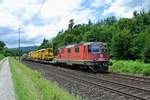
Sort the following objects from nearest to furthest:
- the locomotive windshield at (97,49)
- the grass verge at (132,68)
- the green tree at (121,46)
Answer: the grass verge at (132,68), the locomotive windshield at (97,49), the green tree at (121,46)

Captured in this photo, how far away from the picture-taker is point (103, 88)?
2216 cm

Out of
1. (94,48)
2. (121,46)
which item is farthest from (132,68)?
(121,46)

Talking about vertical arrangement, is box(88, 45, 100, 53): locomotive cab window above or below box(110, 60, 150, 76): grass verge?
above

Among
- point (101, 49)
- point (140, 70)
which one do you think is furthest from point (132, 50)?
point (140, 70)

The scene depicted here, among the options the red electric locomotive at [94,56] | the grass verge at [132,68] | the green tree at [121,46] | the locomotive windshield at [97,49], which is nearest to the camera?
the grass verge at [132,68]

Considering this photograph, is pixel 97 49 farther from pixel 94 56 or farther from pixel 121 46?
pixel 121 46

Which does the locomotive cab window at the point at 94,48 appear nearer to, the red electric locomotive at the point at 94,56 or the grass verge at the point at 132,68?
the red electric locomotive at the point at 94,56

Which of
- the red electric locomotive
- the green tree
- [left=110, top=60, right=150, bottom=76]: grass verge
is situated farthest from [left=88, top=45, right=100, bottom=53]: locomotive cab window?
the green tree

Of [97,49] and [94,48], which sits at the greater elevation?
[94,48]

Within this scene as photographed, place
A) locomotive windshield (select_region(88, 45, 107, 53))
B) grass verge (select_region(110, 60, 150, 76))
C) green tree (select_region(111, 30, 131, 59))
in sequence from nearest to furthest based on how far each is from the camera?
grass verge (select_region(110, 60, 150, 76)) → locomotive windshield (select_region(88, 45, 107, 53)) → green tree (select_region(111, 30, 131, 59))

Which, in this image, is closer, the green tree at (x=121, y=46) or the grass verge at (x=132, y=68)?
the grass verge at (x=132, y=68)

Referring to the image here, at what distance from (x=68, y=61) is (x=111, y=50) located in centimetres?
935

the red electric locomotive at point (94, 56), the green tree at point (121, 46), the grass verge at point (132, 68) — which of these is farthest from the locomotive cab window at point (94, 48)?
the green tree at point (121, 46)

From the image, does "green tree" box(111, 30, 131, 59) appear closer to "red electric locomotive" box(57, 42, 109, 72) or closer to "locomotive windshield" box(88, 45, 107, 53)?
"red electric locomotive" box(57, 42, 109, 72)
